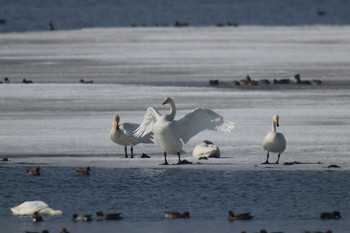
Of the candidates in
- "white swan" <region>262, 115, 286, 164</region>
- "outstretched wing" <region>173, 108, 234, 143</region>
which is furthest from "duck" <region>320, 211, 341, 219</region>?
"outstretched wing" <region>173, 108, 234, 143</region>

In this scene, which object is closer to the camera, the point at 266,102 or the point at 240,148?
the point at 240,148

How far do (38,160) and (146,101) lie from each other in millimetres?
6239

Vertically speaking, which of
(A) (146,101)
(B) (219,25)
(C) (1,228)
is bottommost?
(C) (1,228)

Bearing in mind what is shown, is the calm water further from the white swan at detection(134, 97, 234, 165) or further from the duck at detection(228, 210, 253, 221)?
the white swan at detection(134, 97, 234, 165)

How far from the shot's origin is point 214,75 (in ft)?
85.0

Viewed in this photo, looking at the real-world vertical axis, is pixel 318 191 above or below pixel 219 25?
below

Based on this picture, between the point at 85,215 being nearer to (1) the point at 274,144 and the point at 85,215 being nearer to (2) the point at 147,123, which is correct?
(1) the point at 274,144

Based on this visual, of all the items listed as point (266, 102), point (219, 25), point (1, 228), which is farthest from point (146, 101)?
point (219, 25)

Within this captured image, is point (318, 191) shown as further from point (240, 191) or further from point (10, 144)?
point (10, 144)

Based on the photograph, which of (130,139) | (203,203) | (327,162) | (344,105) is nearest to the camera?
(203,203)

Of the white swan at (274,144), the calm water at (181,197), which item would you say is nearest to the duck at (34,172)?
the calm water at (181,197)

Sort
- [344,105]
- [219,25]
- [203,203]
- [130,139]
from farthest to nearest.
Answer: [219,25]
[344,105]
[130,139]
[203,203]

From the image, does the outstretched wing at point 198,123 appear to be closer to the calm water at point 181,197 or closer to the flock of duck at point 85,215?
the calm water at point 181,197

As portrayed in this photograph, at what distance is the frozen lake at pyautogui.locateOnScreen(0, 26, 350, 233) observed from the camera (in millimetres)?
13547
